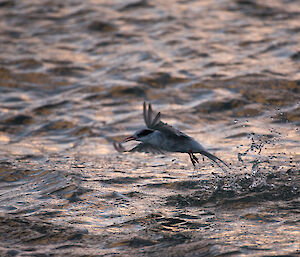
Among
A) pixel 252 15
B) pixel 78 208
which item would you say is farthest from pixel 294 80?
pixel 78 208

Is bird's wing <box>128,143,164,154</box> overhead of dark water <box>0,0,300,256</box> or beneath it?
overhead

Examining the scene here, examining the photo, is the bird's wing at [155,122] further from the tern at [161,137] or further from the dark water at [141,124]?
the dark water at [141,124]

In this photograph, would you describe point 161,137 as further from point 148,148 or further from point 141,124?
point 141,124

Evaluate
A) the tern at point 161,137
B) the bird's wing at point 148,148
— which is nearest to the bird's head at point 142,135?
the tern at point 161,137

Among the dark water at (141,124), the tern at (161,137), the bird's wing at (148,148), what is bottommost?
the dark water at (141,124)

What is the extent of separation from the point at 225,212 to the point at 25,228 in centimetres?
225

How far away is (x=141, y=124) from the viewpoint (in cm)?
995

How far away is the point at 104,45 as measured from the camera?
13.8 m

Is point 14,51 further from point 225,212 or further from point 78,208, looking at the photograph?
point 225,212

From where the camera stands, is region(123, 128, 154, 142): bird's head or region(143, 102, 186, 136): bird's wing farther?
region(123, 128, 154, 142): bird's head

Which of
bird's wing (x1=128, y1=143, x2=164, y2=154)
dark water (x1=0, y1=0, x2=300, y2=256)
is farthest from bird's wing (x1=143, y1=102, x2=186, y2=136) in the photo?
dark water (x1=0, y1=0, x2=300, y2=256)

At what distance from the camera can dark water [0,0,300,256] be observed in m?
5.76

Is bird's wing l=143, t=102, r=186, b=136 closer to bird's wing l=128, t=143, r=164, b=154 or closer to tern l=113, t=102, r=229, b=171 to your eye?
tern l=113, t=102, r=229, b=171

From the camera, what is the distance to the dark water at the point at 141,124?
576 cm
